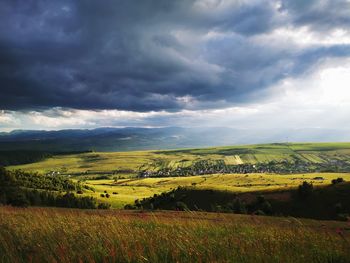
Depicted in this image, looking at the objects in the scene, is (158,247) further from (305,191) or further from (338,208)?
(305,191)

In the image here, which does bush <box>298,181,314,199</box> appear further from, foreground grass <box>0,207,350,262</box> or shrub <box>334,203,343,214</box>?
foreground grass <box>0,207,350,262</box>

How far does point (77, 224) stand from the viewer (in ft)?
37.9

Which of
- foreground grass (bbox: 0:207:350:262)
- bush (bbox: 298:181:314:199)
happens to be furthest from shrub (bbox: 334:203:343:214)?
foreground grass (bbox: 0:207:350:262)

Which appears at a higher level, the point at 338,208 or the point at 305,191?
the point at 305,191

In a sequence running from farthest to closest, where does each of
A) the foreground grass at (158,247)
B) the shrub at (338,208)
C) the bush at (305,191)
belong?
the bush at (305,191) < the shrub at (338,208) < the foreground grass at (158,247)

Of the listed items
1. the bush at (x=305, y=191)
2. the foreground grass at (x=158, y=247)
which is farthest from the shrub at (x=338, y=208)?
the foreground grass at (x=158, y=247)

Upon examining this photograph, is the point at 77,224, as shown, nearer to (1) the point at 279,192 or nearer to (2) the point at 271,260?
(2) the point at 271,260

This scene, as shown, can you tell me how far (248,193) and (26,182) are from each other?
13243cm

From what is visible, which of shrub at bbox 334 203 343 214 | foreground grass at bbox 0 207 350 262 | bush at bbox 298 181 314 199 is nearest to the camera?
foreground grass at bbox 0 207 350 262

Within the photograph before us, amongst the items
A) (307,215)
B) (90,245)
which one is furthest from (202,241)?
(307,215)

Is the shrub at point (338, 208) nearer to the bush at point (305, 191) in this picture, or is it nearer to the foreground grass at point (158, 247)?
the bush at point (305, 191)

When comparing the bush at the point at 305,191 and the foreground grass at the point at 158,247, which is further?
the bush at the point at 305,191

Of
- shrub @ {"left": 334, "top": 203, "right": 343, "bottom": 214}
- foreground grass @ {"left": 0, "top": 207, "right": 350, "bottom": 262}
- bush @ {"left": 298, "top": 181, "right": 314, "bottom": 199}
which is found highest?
foreground grass @ {"left": 0, "top": 207, "right": 350, "bottom": 262}

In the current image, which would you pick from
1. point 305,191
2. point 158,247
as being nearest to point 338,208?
point 305,191
